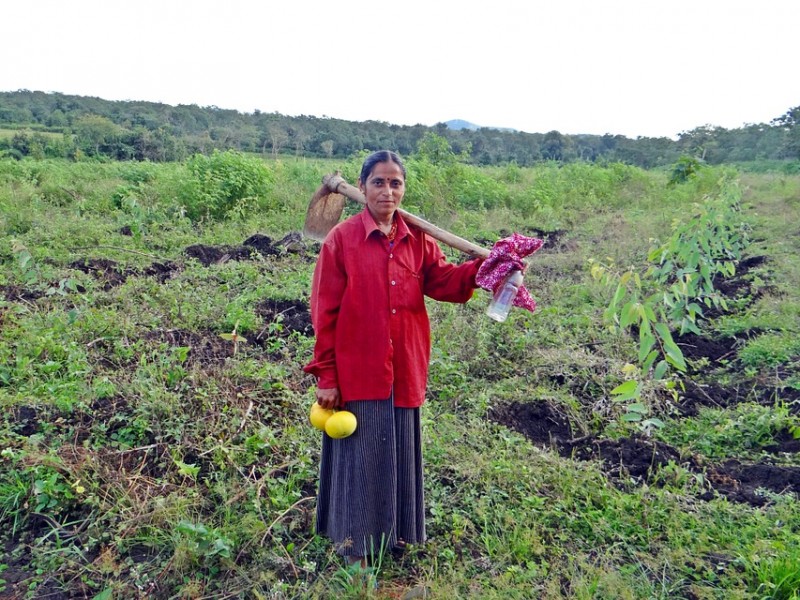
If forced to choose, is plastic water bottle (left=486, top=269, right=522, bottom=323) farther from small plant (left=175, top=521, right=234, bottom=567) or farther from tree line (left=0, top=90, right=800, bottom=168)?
tree line (left=0, top=90, right=800, bottom=168)

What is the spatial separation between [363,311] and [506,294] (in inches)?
19.0

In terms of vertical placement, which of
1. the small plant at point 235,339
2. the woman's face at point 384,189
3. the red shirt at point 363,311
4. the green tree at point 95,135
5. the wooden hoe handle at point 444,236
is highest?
the green tree at point 95,135

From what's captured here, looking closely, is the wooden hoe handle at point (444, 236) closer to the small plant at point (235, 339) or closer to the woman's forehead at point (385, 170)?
the woman's forehead at point (385, 170)

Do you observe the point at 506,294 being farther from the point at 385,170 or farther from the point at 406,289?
the point at 385,170

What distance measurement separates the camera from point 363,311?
2078mm

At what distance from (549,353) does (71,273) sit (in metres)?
4.26

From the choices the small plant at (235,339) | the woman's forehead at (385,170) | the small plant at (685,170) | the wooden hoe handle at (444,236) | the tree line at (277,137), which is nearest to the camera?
the woman's forehead at (385,170)

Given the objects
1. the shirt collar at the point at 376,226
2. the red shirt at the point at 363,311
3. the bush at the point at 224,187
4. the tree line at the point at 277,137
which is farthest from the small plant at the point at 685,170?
the red shirt at the point at 363,311

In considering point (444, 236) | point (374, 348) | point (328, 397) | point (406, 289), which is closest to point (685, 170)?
point (444, 236)

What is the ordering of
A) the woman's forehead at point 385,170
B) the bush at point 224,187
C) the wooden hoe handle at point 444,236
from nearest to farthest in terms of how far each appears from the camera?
the woman's forehead at point 385,170
the wooden hoe handle at point 444,236
the bush at point 224,187

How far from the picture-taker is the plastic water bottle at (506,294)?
81.4 inches

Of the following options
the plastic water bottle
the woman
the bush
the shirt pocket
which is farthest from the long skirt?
the bush

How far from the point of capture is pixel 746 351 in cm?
444

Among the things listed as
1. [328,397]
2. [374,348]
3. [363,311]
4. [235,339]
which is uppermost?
[363,311]
